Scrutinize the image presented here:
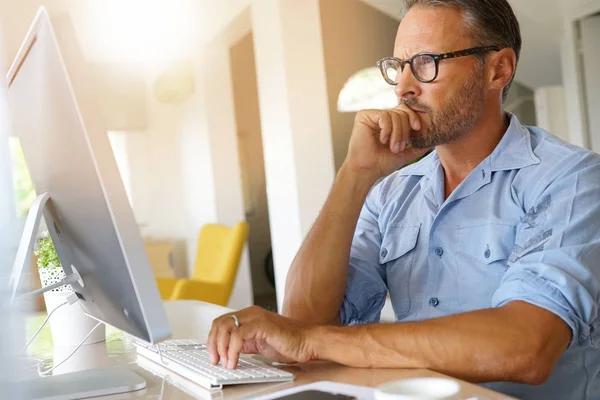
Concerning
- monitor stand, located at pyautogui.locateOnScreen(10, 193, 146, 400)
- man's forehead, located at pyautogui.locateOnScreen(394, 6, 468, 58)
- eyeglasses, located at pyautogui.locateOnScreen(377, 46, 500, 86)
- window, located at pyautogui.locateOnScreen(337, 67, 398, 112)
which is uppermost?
window, located at pyautogui.locateOnScreen(337, 67, 398, 112)

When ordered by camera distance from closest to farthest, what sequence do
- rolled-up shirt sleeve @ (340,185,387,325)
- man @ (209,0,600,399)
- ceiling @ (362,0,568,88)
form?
man @ (209,0,600,399), rolled-up shirt sleeve @ (340,185,387,325), ceiling @ (362,0,568,88)

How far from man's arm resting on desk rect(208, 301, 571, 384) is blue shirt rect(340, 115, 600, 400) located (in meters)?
0.05

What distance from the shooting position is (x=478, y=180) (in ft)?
4.69

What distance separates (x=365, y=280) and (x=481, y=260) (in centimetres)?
28

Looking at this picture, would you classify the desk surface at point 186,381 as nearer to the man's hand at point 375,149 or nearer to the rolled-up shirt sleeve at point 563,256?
the rolled-up shirt sleeve at point 563,256

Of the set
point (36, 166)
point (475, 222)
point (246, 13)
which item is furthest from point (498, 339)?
point (246, 13)

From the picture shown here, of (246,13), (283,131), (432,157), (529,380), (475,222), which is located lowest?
(529,380)

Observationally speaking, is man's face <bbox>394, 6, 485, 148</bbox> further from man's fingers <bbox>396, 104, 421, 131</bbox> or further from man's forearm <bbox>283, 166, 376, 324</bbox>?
man's forearm <bbox>283, 166, 376, 324</bbox>

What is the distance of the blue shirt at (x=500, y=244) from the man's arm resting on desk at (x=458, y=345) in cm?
5

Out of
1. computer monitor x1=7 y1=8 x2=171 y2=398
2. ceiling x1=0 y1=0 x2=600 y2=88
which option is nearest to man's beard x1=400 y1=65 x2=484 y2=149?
computer monitor x1=7 y1=8 x2=171 y2=398

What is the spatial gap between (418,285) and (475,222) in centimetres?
18

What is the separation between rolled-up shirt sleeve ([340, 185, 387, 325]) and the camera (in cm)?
156

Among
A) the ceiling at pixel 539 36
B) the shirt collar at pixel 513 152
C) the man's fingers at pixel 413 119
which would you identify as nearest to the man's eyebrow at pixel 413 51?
the man's fingers at pixel 413 119

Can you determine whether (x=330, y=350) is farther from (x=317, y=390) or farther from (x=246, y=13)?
(x=246, y=13)
